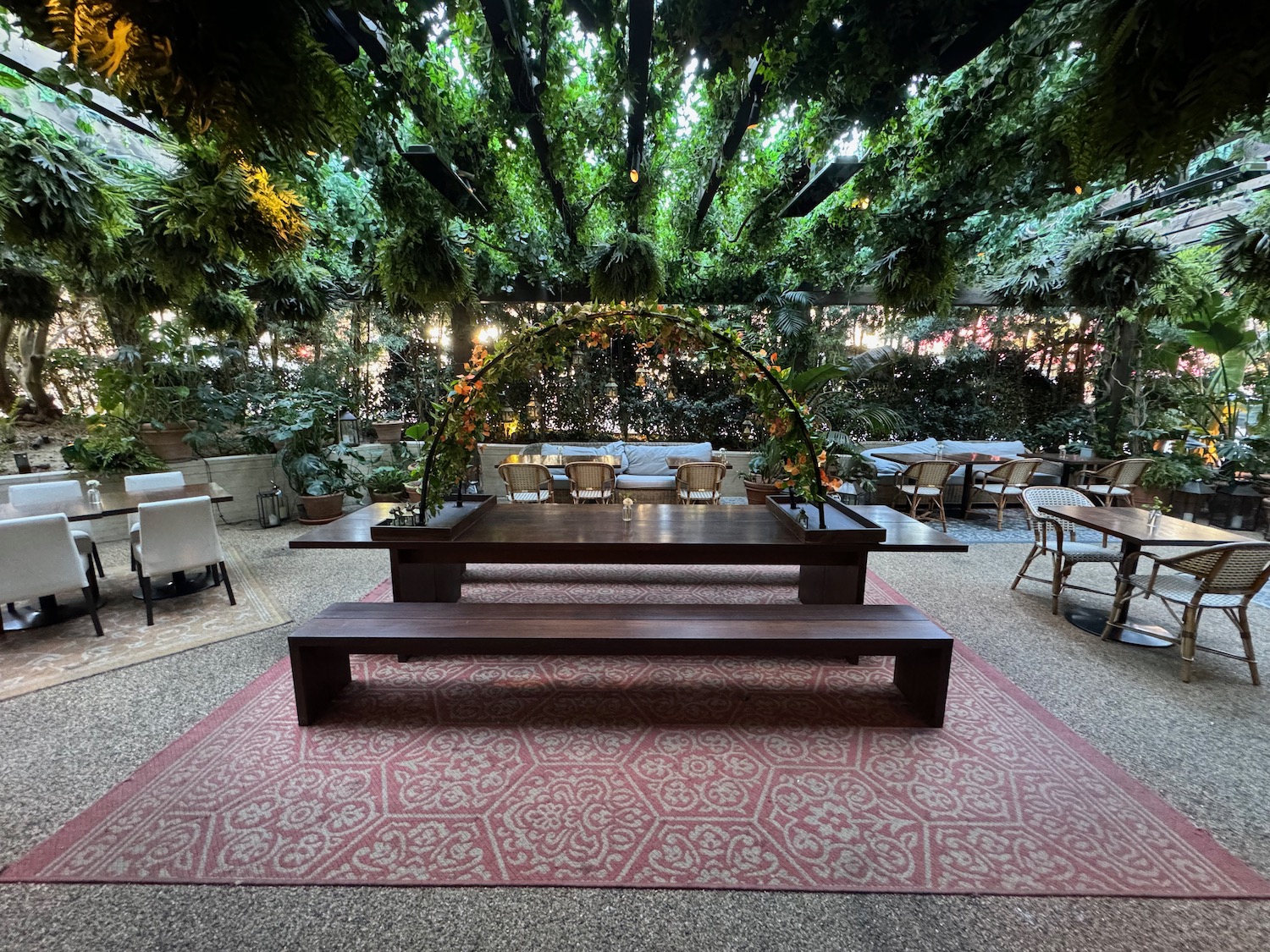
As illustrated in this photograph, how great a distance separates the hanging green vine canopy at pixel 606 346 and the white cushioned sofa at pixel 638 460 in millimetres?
3121

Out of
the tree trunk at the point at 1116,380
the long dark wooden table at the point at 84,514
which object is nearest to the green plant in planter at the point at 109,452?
the long dark wooden table at the point at 84,514

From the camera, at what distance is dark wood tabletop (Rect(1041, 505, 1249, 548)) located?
281 centimetres

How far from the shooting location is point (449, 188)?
3.03 metres

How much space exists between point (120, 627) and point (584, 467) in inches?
148

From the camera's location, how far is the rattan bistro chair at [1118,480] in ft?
18.2

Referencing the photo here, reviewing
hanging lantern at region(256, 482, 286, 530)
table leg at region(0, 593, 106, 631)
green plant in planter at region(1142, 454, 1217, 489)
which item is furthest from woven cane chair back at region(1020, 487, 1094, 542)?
hanging lantern at region(256, 482, 286, 530)

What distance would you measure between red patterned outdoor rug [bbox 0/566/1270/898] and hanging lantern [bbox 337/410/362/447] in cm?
558

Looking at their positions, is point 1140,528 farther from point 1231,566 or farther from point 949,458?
point 949,458

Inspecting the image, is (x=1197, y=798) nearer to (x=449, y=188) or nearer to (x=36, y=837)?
(x=36, y=837)

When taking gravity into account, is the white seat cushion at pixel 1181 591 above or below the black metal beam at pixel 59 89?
below

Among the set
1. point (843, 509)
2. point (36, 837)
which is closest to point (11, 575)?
point (36, 837)

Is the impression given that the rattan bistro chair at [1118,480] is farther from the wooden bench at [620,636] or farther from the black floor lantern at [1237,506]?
the wooden bench at [620,636]

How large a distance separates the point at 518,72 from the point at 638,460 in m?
4.89

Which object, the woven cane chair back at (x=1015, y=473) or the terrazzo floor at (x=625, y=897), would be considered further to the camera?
the woven cane chair back at (x=1015, y=473)
